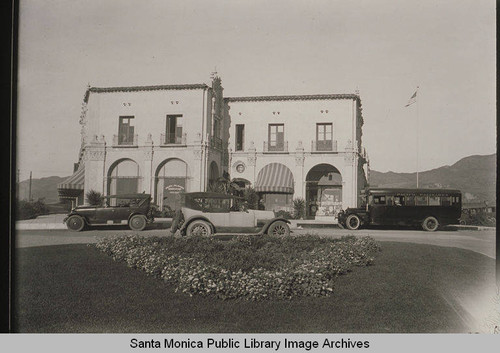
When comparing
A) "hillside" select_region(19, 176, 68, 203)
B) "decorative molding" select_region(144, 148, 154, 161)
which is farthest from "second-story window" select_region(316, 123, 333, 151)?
"hillside" select_region(19, 176, 68, 203)

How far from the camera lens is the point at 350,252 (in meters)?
6.46

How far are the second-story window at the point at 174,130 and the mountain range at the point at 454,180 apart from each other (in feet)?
8.81

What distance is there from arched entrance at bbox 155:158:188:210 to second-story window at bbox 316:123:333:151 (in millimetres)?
6394

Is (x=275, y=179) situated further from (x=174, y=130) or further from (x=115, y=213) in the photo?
(x=115, y=213)

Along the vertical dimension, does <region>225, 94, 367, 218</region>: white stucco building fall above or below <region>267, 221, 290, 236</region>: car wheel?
above

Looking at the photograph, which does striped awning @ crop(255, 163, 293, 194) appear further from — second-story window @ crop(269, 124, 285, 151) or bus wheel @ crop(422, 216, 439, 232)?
bus wheel @ crop(422, 216, 439, 232)

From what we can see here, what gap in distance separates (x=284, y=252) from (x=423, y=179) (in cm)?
316

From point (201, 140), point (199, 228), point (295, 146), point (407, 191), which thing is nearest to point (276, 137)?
point (295, 146)

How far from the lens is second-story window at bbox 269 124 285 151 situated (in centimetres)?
1323

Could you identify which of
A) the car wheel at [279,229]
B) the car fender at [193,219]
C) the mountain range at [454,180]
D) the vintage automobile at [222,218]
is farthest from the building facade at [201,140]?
the car wheel at [279,229]

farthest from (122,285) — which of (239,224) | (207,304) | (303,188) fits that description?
(303,188)

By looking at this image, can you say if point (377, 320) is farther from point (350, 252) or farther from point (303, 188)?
point (303, 188)

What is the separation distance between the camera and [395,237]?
25.4 ft

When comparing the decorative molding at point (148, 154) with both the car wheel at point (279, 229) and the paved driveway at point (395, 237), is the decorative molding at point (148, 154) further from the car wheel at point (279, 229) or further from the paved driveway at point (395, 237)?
the car wheel at point (279, 229)
